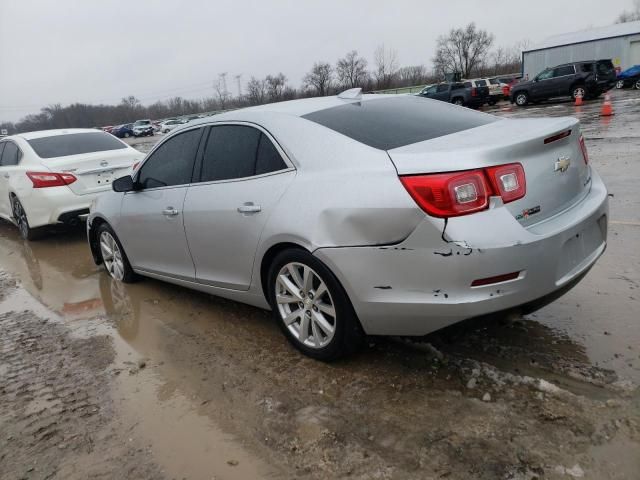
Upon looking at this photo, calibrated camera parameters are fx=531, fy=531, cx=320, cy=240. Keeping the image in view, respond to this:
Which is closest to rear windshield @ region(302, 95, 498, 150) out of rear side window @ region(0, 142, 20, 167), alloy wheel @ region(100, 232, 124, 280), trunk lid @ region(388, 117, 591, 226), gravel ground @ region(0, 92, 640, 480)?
trunk lid @ region(388, 117, 591, 226)

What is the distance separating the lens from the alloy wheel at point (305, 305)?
121 inches

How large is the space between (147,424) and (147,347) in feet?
3.48

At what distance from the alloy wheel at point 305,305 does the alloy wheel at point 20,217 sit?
584 centimetres

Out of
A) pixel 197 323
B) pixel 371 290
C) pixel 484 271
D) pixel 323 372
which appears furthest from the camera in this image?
pixel 197 323

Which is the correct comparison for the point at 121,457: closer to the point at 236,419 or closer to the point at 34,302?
the point at 236,419

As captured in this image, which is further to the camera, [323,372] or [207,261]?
[207,261]

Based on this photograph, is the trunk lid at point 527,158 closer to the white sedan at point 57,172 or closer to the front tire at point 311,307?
the front tire at point 311,307

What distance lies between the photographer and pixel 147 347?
3.87 meters

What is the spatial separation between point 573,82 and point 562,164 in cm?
2443

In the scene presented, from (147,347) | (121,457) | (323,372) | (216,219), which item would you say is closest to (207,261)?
(216,219)

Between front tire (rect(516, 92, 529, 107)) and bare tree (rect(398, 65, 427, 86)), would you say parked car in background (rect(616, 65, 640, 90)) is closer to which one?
front tire (rect(516, 92, 529, 107))

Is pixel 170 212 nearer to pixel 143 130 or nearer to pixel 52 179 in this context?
pixel 52 179

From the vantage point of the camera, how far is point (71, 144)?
25.1 ft

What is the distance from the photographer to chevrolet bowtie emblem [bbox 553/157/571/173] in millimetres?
2859
